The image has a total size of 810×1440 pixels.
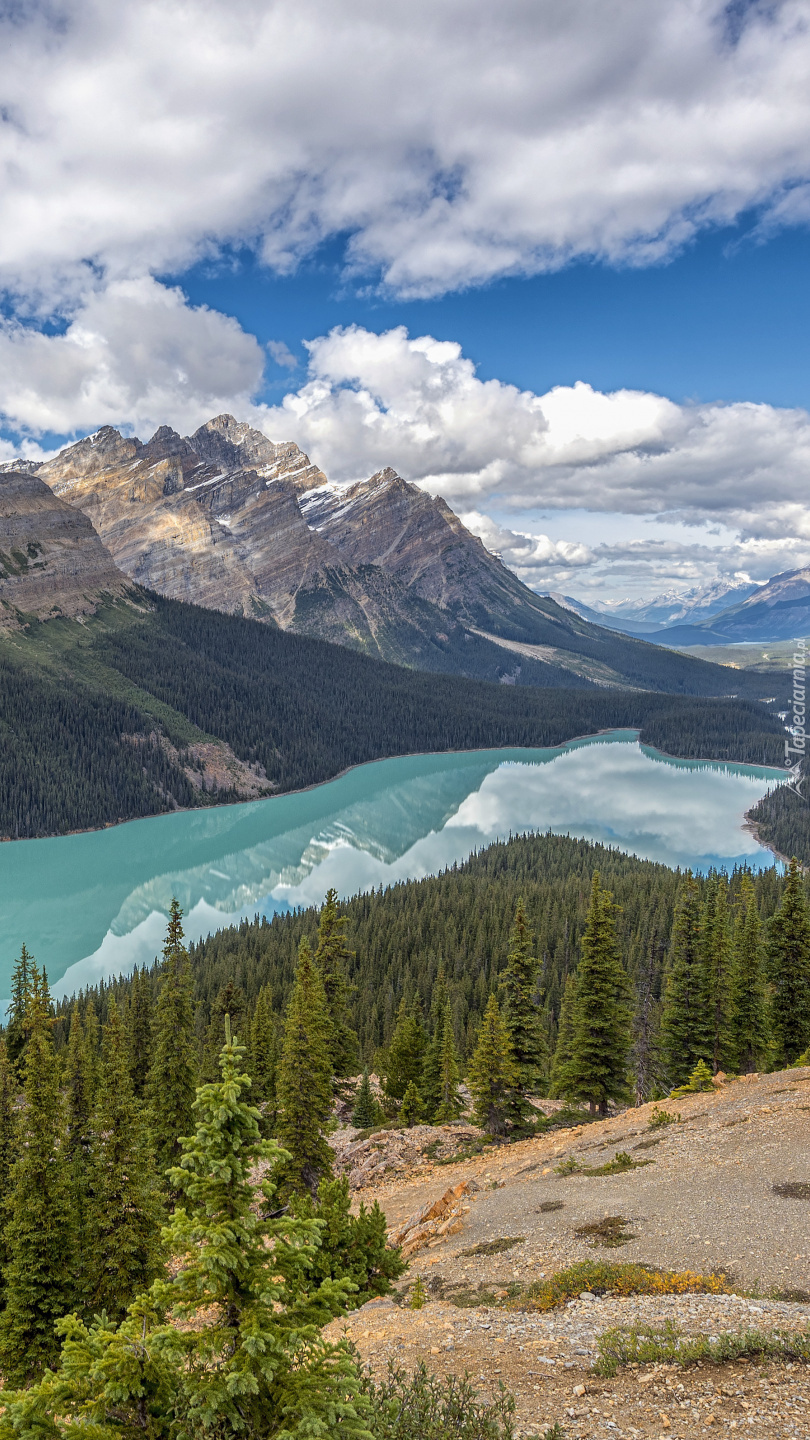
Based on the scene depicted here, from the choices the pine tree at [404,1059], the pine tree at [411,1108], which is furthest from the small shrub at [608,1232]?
the pine tree at [404,1059]

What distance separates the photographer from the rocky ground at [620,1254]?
407 inches

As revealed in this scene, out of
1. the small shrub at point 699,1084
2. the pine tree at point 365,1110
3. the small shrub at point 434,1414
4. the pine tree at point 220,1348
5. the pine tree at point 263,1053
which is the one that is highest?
the pine tree at point 220,1348

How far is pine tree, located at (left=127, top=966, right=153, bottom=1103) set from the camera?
139ft

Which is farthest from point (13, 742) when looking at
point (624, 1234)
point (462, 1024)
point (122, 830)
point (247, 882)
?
point (624, 1234)

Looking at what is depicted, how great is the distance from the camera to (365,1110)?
41312 mm

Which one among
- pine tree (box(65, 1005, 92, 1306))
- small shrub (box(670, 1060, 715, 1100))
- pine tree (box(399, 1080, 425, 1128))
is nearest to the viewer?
pine tree (box(65, 1005, 92, 1306))

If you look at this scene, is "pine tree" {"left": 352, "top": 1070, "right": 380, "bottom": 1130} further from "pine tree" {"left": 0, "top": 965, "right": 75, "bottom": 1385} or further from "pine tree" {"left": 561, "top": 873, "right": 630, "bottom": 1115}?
"pine tree" {"left": 0, "top": 965, "right": 75, "bottom": 1385}

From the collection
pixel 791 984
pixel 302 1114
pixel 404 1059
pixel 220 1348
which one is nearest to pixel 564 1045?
pixel 404 1059

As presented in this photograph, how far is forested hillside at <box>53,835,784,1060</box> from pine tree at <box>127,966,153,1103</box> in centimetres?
2043

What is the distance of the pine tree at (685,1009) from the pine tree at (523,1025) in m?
8.49

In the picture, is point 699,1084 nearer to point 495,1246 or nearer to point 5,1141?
point 495,1246

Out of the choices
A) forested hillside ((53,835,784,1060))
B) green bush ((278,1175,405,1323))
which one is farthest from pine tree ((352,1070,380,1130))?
green bush ((278,1175,405,1323))

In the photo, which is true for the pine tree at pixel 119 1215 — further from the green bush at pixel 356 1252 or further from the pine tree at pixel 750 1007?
the pine tree at pixel 750 1007

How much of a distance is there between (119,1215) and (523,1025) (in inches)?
730
